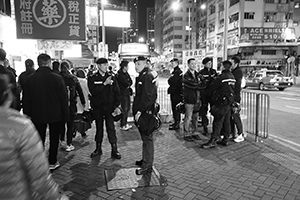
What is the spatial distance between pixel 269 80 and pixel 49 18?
67.8ft

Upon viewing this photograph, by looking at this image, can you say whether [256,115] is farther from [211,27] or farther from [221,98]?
[211,27]

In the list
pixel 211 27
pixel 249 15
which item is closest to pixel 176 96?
pixel 249 15

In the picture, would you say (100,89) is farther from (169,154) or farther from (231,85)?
(231,85)

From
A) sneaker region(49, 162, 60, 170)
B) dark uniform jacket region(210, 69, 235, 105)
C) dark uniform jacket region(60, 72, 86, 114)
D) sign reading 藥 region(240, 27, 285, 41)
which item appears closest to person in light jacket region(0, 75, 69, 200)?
sneaker region(49, 162, 60, 170)

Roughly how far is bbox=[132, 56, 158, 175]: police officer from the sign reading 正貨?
2.75 meters

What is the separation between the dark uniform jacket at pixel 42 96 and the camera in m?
4.60

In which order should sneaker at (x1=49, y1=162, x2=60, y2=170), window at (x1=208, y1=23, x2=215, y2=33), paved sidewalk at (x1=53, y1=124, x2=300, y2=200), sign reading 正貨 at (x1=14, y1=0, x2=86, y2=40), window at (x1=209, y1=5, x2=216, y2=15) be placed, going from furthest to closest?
window at (x1=209, y1=5, x2=216, y2=15) < window at (x1=208, y1=23, x2=215, y2=33) < sign reading 正貨 at (x1=14, y1=0, x2=86, y2=40) < sneaker at (x1=49, y1=162, x2=60, y2=170) < paved sidewalk at (x1=53, y1=124, x2=300, y2=200)

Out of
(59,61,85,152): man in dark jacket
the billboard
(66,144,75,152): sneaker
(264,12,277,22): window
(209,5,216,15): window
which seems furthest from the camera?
(209,5,216,15): window

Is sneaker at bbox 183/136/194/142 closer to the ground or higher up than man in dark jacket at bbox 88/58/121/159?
closer to the ground

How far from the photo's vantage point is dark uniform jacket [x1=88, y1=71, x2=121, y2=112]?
5414 mm

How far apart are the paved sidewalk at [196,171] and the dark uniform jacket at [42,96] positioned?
1103 millimetres

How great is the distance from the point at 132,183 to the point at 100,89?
2026mm

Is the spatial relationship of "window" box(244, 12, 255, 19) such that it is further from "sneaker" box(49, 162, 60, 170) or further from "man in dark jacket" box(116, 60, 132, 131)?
"sneaker" box(49, 162, 60, 170)

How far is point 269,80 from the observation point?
2275 cm
